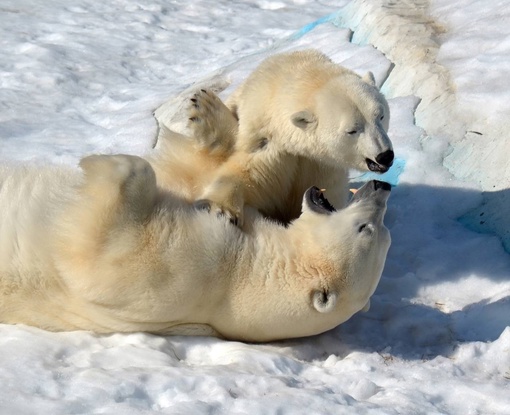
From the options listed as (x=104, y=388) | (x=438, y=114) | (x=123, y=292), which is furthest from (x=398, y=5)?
(x=104, y=388)

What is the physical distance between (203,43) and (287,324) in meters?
5.42

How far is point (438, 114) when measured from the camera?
18.4ft

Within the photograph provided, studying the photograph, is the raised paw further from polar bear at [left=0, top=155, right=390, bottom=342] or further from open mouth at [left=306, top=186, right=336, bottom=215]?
open mouth at [left=306, top=186, right=336, bottom=215]

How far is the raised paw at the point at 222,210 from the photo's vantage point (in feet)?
13.1

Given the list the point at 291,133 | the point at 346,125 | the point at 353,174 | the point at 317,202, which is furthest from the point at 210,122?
the point at 353,174

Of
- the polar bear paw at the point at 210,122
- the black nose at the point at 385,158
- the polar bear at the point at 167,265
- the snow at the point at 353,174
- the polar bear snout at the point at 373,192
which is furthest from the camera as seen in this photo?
the polar bear paw at the point at 210,122

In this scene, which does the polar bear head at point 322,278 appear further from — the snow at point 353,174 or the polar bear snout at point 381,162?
the polar bear snout at point 381,162

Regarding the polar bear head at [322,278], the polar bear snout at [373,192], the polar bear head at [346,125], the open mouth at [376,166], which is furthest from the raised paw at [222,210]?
the open mouth at [376,166]

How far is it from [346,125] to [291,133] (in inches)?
11.5

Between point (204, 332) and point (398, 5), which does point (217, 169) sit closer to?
point (204, 332)

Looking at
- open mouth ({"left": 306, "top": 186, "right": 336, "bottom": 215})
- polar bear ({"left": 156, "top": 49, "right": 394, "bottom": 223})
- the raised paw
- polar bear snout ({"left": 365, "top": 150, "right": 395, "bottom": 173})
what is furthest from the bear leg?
polar bear snout ({"left": 365, "top": 150, "right": 395, "bottom": 173})

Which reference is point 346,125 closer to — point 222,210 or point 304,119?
point 304,119

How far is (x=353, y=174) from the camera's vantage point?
574 cm

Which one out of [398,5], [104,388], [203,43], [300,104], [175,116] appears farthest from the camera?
[203,43]
